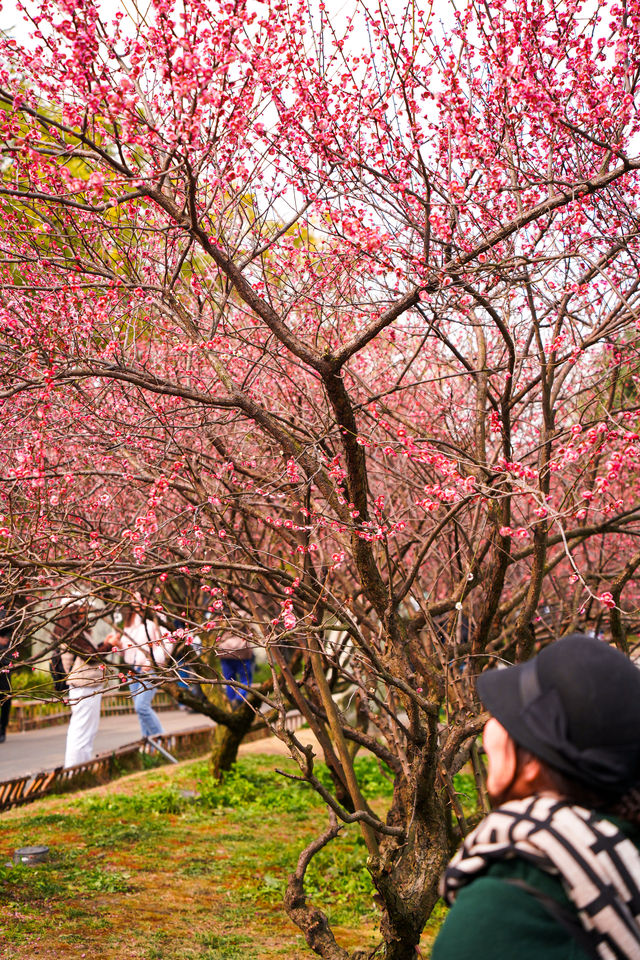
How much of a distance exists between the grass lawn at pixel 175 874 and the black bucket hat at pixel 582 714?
13.2 ft

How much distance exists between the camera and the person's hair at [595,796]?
1.37m

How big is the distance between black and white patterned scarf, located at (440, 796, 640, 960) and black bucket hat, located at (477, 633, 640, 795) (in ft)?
0.25

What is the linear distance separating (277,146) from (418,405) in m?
3.00

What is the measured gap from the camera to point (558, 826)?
1.30 meters

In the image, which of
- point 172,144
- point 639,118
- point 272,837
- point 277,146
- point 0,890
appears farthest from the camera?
point 272,837

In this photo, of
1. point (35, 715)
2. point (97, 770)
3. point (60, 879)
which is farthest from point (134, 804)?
point (35, 715)

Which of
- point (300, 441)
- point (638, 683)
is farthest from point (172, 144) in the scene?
point (638, 683)

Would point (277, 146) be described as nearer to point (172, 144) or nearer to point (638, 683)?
point (172, 144)

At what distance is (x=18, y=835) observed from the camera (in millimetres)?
7004

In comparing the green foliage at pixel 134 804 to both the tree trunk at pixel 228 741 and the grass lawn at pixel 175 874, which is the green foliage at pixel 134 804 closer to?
the grass lawn at pixel 175 874

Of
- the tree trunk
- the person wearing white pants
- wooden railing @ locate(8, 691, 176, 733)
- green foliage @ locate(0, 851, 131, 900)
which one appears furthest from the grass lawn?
wooden railing @ locate(8, 691, 176, 733)

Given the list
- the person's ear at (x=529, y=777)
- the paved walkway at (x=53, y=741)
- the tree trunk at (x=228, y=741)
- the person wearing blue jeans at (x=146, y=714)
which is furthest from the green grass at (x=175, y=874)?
the person's ear at (x=529, y=777)

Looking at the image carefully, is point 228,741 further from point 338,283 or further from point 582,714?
point 582,714

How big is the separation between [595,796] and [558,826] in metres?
0.11
